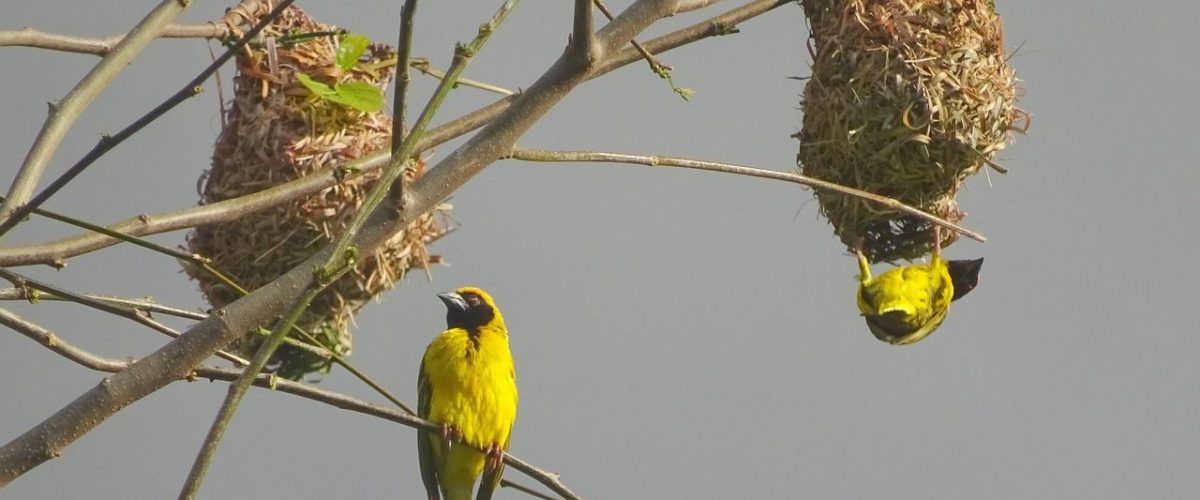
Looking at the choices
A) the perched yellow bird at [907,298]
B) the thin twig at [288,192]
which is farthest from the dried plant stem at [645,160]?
the perched yellow bird at [907,298]

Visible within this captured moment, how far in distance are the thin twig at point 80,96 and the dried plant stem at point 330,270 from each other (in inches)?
20.7

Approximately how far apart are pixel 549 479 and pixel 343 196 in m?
1.04

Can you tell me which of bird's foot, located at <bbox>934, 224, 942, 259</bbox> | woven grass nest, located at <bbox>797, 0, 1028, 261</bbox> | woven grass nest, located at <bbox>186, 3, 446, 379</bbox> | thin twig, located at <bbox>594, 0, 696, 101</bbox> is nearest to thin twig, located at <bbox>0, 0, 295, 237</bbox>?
thin twig, located at <bbox>594, 0, 696, 101</bbox>

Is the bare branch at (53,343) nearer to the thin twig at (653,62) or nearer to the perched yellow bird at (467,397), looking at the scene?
the thin twig at (653,62)

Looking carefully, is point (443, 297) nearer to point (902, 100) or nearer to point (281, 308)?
point (902, 100)

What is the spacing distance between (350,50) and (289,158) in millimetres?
534

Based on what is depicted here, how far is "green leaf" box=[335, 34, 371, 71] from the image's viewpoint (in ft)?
6.59

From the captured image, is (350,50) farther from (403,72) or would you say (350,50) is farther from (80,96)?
(403,72)

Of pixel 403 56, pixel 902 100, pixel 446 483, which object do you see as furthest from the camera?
pixel 446 483

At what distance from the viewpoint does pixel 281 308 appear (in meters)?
1.26

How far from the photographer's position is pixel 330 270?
109cm

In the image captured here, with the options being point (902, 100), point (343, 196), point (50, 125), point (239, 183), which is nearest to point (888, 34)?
point (902, 100)

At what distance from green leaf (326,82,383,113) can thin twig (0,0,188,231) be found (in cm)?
25

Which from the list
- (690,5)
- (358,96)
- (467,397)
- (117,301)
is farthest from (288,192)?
(467,397)
